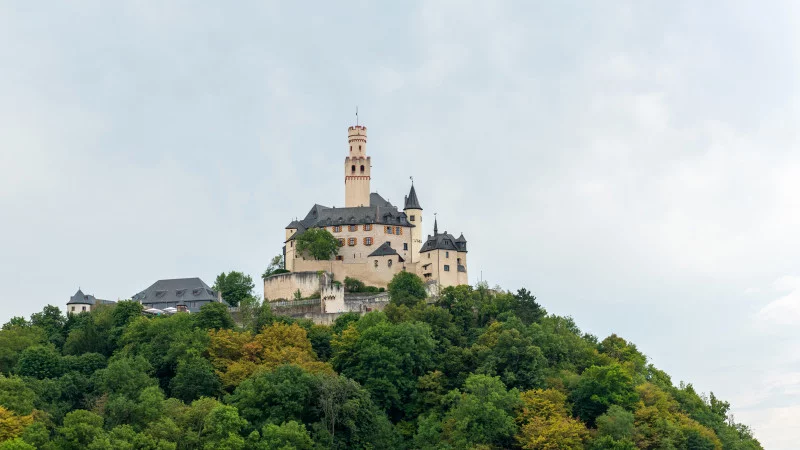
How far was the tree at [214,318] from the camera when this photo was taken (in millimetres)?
92188

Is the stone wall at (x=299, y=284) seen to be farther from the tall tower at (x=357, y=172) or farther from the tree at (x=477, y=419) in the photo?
the tree at (x=477, y=419)

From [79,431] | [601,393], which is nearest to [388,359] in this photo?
[601,393]

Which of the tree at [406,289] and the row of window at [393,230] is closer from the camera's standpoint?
the tree at [406,289]

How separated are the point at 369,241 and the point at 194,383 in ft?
87.7

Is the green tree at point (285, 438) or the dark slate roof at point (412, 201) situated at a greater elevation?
the dark slate roof at point (412, 201)

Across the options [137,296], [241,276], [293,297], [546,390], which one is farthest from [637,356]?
[137,296]

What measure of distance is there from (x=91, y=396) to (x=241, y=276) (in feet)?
96.6

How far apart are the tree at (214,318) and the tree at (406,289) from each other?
12.3 m

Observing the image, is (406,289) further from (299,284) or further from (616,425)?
(616,425)

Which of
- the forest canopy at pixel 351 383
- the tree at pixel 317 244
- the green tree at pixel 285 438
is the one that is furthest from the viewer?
the tree at pixel 317 244

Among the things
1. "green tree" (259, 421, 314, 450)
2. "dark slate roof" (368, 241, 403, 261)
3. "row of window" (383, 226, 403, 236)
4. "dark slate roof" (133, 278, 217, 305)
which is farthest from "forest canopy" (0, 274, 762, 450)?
"dark slate roof" (133, 278, 217, 305)

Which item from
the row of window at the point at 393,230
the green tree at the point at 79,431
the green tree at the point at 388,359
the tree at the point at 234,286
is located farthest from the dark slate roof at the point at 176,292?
the green tree at the point at 79,431

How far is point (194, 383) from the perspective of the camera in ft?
274

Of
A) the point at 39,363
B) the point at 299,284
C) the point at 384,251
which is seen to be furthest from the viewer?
the point at 384,251
